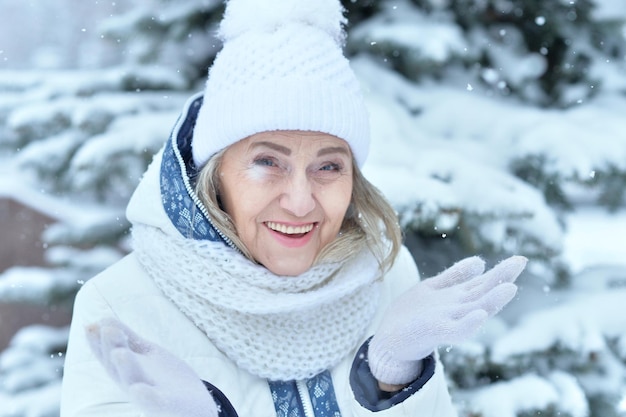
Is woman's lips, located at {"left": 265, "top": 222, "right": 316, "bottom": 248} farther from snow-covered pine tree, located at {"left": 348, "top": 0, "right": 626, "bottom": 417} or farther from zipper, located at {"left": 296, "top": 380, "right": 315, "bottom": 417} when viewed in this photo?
snow-covered pine tree, located at {"left": 348, "top": 0, "right": 626, "bottom": 417}

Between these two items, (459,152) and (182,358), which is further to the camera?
(459,152)

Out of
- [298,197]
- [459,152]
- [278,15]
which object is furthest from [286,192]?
[459,152]

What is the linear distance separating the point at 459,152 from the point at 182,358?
1.50 metres

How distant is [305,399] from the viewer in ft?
5.00

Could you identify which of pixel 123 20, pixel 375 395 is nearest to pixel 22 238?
pixel 123 20

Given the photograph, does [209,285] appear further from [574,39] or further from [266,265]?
[574,39]

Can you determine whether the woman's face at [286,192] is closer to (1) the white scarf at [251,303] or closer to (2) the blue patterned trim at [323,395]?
(1) the white scarf at [251,303]

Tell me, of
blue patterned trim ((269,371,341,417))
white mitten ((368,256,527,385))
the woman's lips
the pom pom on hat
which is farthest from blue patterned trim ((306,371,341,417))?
the pom pom on hat

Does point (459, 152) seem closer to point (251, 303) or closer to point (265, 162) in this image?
point (265, 162)

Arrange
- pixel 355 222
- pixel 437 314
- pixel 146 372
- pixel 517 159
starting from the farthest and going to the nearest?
1. pixel 517 159
2. pixel 355 222
3. pixel 437 314
4. pixel 146 372

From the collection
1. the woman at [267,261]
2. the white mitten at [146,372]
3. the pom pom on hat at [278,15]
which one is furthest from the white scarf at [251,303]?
the pom pom on hat at [278,15]

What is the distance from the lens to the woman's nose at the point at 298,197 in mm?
1457

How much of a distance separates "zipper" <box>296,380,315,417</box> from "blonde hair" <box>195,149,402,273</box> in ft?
0.92

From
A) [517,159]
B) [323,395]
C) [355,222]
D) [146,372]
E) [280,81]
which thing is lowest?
[517,159]
